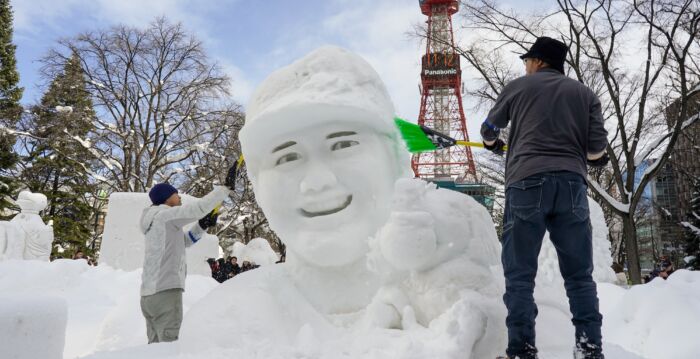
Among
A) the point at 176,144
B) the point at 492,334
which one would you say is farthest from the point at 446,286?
the point at 176,144

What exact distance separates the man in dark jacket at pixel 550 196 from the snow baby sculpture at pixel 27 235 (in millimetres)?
10429

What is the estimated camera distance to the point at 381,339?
68.6 inches

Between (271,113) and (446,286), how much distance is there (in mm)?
1111

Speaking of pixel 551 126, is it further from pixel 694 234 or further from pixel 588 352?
pixel 694 234

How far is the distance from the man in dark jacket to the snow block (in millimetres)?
1923

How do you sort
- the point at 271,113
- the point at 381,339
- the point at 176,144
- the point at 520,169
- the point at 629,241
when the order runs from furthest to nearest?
the point at 176,144 → the point at 629,241 → the point at 271,113 → the point at 520,169 → the point at 381,339

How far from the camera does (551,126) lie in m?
1.99

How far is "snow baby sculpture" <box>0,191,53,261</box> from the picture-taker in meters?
9.43

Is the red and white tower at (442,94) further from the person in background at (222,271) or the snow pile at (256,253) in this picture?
the person in background at (222,271)

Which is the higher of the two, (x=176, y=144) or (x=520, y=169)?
(x=176, y=144)

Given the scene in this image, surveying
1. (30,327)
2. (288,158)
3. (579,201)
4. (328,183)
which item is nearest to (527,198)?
(579,201)

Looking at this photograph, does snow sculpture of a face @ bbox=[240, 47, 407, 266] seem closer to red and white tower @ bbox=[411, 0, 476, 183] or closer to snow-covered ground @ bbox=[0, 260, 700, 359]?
snow-covered ground @ bbox=[0, 260, 700, 359]

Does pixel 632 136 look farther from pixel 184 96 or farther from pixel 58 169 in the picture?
pixel 58 169

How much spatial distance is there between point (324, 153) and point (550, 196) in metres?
1.05
